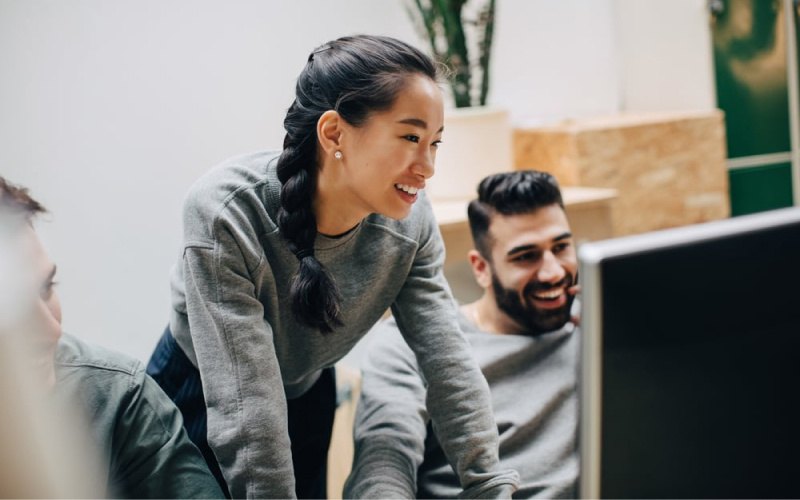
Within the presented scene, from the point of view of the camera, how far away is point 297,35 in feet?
5.77

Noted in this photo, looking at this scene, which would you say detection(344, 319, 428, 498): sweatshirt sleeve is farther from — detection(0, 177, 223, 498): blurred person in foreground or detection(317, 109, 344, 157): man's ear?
detection(317, 109, 344, 157): man's ear

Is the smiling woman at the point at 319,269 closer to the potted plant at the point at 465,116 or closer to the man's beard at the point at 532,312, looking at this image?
the man's beard at the point at 532,312

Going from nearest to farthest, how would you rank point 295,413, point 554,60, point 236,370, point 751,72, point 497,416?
point 236,370 → point 295,413 → point 497,416 → point 554,60 → point 751,72

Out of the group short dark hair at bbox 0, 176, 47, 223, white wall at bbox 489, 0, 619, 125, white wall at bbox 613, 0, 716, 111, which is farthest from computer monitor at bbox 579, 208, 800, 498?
white wall at bbox 613, 0, 716, 111

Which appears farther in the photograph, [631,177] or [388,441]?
[631,177]

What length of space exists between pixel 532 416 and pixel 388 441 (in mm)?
278

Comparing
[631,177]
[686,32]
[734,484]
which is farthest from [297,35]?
[686,32]

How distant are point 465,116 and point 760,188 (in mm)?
1551

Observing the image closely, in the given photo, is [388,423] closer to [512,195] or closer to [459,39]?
[512,195]

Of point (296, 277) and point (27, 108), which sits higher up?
point (27, 108)

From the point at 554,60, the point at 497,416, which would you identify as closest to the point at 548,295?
the point at 497,416

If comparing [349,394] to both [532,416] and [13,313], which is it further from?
[13,313]

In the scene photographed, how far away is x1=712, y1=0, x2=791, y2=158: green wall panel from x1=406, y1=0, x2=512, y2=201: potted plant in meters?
1.21

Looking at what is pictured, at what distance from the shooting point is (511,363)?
1.51 metres
